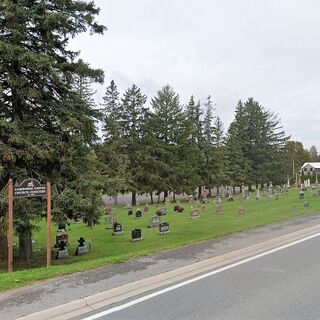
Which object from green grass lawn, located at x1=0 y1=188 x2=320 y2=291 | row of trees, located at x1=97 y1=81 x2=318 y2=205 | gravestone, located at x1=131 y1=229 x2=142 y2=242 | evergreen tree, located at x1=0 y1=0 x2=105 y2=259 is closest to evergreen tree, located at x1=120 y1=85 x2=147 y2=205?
row of trees, located at x1=97 y1=81 x2=318 y2=205

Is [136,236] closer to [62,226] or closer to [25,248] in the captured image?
[62,226]

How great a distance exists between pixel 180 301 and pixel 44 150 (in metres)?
7.88

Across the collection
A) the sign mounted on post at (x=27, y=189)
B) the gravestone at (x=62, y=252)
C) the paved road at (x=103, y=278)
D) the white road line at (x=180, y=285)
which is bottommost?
the gravestone at (x=62, y=252)

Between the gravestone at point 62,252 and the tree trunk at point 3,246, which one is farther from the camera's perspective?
the gravestone at point 62,252

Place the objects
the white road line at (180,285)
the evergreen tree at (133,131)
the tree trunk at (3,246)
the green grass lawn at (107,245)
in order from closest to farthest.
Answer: the white road line at (180,285) < the green grass lawn at (107,245) < the tree trunk at (3,246) < the evergreen tree at (133,131)

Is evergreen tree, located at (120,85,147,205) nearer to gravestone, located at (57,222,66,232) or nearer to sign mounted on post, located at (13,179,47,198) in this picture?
gravestone, located at (57,222,66,232)

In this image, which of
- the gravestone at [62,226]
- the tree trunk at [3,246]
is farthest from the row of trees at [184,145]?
the tree trunk at [3,246]

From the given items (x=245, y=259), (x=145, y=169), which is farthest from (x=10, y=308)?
(x=145, y=169)

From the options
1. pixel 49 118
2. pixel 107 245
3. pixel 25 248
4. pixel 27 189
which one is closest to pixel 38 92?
pixel 49 118

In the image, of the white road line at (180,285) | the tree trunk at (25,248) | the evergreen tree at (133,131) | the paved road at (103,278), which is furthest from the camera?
the evergreen tree at (133,131)

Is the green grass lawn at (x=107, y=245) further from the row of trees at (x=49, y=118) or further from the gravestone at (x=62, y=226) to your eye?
the row of trees at (x=49, y=118)

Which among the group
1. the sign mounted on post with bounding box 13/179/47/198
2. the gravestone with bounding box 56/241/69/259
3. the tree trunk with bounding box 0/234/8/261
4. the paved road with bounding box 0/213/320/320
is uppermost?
the sign mounted on post with bounding box 13/179/47/198

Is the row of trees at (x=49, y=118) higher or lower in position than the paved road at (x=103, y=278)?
higher

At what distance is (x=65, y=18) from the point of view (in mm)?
13023
